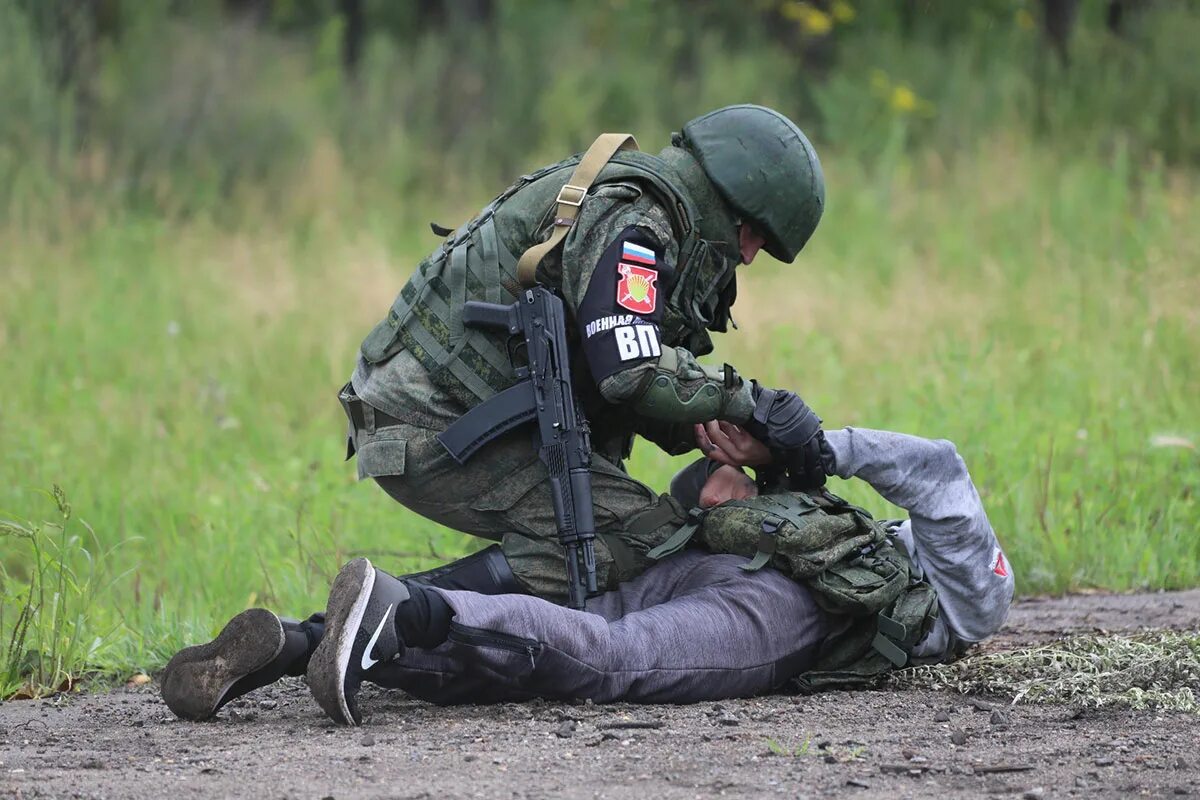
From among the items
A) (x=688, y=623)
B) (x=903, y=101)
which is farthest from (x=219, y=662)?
(x=903, y=101)

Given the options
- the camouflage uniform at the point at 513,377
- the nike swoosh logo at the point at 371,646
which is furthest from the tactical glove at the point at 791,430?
the nike swoosh logo at the point at 371,646

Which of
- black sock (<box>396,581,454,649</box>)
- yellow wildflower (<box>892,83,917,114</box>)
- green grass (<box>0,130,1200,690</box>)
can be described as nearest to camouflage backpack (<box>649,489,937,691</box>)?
black sock (<box>396,581,454,649</box>)

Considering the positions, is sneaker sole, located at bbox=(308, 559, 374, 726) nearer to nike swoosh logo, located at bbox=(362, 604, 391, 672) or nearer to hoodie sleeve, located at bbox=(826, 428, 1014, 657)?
nike swoosh logo, located at bbox=(362, 604, 391, 672)

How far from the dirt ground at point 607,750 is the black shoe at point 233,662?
0.22ft

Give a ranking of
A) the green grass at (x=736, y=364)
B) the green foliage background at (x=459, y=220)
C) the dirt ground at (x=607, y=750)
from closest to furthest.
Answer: the dirt ground at (x=607, y=750) < the green grass at (x=736, y=364) < the green foliage background at (x=459, y=220)

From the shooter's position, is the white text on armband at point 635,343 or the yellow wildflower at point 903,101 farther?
the yellow wildflower at point 903,101

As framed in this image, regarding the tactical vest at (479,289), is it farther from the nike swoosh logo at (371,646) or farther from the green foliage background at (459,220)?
the green foliage background at (459,220)

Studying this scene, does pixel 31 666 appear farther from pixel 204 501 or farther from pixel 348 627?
pixel 204 501

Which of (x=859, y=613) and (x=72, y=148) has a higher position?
(x=72, y=148)

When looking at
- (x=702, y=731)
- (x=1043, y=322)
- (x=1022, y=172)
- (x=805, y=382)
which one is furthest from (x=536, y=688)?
(x=1022, y=172)

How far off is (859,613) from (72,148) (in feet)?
27.0

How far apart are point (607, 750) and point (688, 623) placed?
0.63 meters

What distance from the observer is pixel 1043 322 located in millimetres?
7902

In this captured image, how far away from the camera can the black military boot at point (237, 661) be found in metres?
3.34
